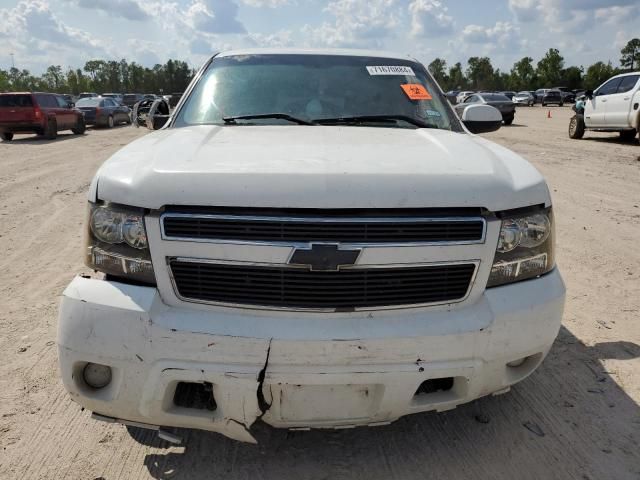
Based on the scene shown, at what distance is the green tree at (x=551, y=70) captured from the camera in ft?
305

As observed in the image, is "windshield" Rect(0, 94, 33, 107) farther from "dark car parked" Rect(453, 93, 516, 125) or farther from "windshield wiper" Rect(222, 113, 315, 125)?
"windshield wiper" Rect(222, 113, 315, 125)

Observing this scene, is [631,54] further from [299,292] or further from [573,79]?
[299,292]

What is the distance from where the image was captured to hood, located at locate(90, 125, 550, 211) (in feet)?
6.75

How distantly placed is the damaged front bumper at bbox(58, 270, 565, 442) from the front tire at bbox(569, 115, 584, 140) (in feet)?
55.3

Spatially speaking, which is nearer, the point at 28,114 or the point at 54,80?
the point at 28,114

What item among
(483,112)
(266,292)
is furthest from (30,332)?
(483,112)

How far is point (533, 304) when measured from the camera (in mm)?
2281

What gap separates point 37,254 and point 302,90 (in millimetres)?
3587

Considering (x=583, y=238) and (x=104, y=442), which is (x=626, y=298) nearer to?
(x=583, y=238)

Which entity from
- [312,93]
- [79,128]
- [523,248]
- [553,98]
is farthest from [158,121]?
[553,98]

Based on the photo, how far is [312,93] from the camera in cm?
360

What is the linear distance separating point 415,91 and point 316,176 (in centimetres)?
191

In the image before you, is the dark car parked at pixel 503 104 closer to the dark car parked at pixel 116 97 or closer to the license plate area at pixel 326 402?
the dark car parked at pixel 116 97

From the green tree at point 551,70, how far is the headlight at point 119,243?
102 meters
